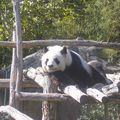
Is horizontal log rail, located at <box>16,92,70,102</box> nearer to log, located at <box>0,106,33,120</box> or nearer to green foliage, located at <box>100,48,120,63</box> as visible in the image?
log, located at <box>0,106,33,120</box>

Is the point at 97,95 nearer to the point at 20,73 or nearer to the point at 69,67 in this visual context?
the point at 69,67

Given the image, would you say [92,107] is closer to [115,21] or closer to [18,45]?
[115,21]

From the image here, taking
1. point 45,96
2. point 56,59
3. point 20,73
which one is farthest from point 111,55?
point 45,96

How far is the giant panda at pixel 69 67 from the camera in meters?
6.23

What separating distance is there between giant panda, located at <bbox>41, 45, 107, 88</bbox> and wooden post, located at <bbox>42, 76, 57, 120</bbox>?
6.7 inches

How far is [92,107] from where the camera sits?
9422mm

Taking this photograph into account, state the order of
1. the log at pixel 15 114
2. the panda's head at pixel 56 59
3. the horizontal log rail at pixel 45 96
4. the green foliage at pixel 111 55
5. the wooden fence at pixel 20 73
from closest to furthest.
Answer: the log at pixel 15 114, the horizontal log rail at pixel 45 96, the panda's head at pixel 56 59, the wooden fence at pixel 20 73, the green foliage at pixel 111 55

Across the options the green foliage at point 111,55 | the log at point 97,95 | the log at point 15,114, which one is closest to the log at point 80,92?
the log at point 97,95

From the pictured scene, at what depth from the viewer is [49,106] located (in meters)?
6.54

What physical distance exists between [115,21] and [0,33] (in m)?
3.41

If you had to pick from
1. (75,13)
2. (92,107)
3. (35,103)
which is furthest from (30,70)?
(75,13)

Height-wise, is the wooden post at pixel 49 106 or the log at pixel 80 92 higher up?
the log at pixel 80 92

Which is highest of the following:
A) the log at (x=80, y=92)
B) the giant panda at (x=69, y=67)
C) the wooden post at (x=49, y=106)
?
the giant panda at (x=69, y=67)

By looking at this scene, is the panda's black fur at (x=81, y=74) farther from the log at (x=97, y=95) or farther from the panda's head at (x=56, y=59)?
the log at (x=97, y=95)
